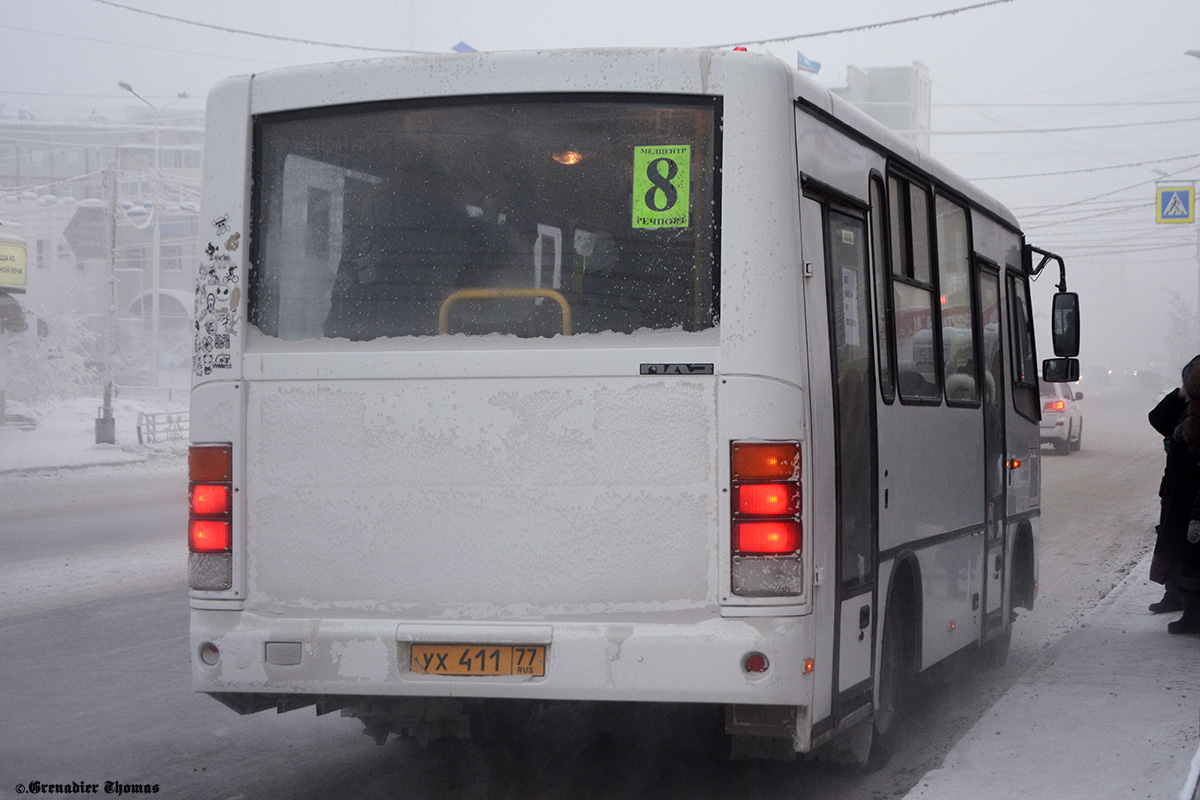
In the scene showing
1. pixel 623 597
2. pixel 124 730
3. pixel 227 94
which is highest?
pixel 227 94

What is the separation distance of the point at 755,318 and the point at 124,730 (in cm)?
387

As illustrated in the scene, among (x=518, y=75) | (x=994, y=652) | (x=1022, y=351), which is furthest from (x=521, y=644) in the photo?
(x=1022, y=351)

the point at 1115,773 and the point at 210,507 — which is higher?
the point at 210,507

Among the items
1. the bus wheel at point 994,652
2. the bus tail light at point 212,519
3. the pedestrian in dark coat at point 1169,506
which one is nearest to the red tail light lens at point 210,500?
the bus tail light at point 212,519

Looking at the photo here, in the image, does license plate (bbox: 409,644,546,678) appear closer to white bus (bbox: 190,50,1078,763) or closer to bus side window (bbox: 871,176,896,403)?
white bus (bbox: 190,50,1078,763)

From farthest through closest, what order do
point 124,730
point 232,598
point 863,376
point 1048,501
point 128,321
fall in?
point 128,321 < point 1048,501 < point 124,730 < point 863,376 < point 232,598

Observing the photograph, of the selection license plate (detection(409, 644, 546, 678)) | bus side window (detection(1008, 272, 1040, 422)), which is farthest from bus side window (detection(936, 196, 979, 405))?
license plate (detection(409, 644, 546, 678))

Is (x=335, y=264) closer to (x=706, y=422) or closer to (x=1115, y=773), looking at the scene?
(x=706, y=422)

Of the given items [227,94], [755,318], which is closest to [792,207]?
[755,318]

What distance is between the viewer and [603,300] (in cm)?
461

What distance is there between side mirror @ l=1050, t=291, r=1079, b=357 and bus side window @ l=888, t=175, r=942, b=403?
228 centimetres

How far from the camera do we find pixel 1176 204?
3588 cm

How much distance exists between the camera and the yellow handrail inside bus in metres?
4.62

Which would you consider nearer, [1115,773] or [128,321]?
[1115,773]
